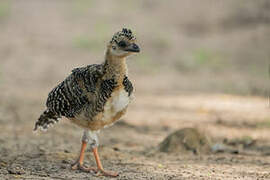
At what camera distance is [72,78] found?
6059 millimetres

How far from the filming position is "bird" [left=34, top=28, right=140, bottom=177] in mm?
5633

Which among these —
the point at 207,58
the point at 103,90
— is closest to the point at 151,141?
the point at 103,90

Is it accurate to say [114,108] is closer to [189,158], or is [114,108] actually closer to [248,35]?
[189,158]

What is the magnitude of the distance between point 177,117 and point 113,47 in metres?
4.80

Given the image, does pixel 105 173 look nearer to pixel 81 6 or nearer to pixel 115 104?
pixel 115 104

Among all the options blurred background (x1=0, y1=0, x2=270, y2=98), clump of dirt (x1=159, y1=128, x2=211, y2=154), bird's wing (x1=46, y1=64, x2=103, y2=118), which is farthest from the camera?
blurred background (x1=0, y1=0, x2=270, y2=98)

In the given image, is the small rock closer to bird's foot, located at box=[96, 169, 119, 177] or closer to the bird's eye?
bird's foot, located at box=[96, 169, 119, 177]

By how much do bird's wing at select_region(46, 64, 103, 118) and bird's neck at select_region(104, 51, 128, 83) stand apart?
97 millimetres

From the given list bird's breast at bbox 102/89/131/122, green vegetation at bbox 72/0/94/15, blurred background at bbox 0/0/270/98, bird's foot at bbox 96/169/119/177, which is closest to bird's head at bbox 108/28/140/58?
bird's breast at bbox 102/89/131/122

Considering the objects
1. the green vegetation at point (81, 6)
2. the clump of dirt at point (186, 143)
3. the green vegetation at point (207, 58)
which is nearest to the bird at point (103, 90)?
the clump of dirt at point (186, 143)

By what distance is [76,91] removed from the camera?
5.90m

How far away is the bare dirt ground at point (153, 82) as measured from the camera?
667 cm


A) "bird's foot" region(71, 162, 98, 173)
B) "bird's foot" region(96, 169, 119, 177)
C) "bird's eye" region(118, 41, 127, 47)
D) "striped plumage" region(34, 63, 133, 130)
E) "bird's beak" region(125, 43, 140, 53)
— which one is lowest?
"bird's foot" region(96, 169, 119, 177)

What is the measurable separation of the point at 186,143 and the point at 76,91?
2201mm
